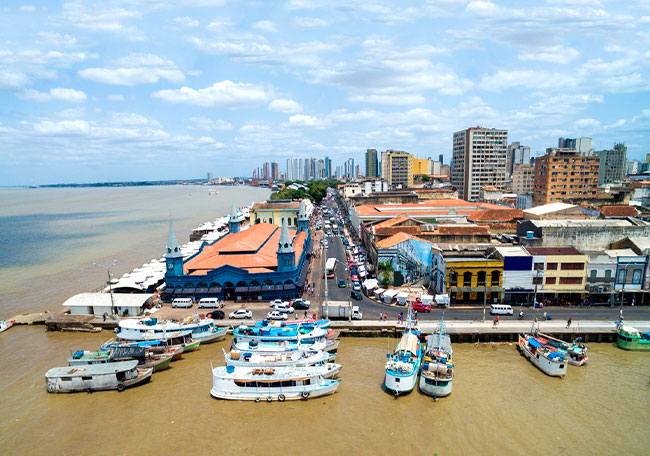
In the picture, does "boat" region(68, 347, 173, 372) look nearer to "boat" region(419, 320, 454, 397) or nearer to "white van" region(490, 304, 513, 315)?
"boat" region(419, 320, 454, 397)

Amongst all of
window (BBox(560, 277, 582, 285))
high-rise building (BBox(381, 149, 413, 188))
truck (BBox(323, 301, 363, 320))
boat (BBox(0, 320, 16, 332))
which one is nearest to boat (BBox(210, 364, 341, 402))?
truck (BBox(323, 301, 363, 320))

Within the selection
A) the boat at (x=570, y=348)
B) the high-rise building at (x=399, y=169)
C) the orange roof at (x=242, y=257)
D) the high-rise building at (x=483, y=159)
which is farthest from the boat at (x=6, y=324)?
the high-rise building at (x=399, y=169)

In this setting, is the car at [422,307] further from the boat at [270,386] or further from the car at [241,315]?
the car at [241,315]

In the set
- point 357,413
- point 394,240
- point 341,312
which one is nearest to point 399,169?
point 394,240

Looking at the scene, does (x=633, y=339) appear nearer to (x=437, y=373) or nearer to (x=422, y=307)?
(x=422, y=307)

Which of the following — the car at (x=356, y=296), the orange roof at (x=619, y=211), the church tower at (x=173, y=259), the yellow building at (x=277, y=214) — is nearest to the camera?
the church tower at (x=173, y=259)
